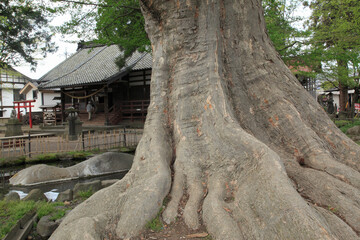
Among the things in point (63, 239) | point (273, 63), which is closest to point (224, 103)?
point (273, 63)

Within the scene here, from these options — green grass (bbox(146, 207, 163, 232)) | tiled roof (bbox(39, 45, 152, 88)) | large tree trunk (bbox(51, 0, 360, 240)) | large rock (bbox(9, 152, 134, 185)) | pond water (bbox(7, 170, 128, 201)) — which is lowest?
pond water (bbox(7, 170, 128, 201))

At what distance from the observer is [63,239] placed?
98.2 inches

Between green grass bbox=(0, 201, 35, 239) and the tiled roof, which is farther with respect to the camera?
the tiled roof

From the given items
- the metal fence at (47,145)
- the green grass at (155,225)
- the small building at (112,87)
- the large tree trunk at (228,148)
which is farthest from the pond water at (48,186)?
the small building at (112,87)

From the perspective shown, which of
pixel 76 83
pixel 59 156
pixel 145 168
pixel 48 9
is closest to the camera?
pixel 145 168

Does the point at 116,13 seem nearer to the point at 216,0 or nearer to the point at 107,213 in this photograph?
the point at 216,0

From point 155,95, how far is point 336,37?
7.43 m

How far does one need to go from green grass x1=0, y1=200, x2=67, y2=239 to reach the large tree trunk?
128 centimetres

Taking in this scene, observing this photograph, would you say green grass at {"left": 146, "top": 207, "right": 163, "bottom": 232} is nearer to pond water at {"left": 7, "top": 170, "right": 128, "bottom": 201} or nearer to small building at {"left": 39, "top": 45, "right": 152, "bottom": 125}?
pond water at {"left": 7, "top": 170, "right": 128, "bottom": 201}

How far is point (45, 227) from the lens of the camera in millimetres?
3633

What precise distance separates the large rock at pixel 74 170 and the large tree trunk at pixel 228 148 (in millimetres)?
4592

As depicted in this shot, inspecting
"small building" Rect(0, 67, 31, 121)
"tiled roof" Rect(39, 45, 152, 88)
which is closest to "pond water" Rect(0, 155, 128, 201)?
"tiled roof" Rect(39, 45, 152, 88)

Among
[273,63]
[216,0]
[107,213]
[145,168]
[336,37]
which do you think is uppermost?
[336,37]

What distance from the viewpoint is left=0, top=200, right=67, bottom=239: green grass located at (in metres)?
3.70
